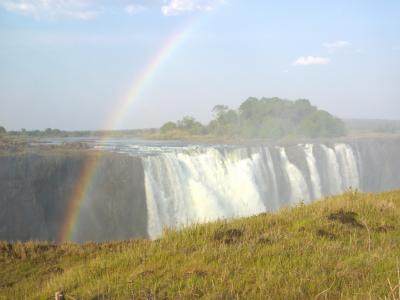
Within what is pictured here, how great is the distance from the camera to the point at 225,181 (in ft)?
83.8

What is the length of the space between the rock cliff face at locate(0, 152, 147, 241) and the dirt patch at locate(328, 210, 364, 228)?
45.9 feet

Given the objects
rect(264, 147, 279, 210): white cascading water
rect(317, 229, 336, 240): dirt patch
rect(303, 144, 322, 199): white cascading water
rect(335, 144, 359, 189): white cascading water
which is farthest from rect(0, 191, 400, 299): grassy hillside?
rect(335, 144, 359, 189): white cascading water

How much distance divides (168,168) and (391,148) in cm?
2830

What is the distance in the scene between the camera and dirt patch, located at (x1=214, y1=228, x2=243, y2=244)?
5.88m

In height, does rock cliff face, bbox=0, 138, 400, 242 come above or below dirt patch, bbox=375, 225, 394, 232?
below

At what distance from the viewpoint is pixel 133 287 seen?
432cm

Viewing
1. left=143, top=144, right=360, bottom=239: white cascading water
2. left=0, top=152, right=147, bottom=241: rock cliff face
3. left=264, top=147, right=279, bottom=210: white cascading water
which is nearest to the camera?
left=0, top=152, right=147, bottom=241: rock cliff face

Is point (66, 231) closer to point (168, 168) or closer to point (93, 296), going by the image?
point (168, 168)

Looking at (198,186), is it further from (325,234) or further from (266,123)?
(266,123)

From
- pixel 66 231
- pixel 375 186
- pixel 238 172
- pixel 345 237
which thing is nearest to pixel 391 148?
pixel 375 186

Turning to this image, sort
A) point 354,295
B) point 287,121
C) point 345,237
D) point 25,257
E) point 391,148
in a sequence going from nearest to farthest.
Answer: point 354,295, point 345,237, point 25,257, point 391,148, point 287,121

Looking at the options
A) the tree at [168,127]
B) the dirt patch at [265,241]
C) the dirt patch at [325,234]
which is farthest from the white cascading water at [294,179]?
the tree at [168,127]

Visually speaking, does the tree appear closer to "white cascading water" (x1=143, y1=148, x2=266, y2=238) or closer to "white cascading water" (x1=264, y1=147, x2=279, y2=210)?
"white cascading water" (x1=264, y1=147, x2=279, y2=210)

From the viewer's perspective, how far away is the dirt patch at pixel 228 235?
5882 millimetres
